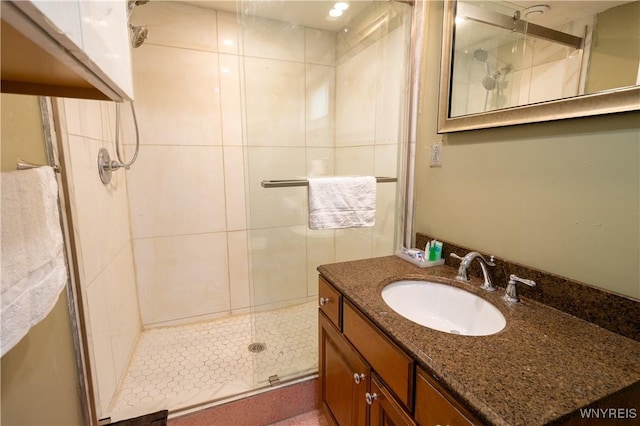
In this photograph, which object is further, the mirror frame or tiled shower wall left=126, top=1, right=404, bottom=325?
tiled shower wall left=126, top=1, right=404, bottom=325

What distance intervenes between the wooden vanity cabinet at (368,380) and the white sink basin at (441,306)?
19 centimetres

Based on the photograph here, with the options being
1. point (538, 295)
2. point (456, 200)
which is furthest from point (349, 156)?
point (538, 295)

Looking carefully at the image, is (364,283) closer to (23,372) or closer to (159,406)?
(23,372)

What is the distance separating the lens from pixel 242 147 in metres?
2.12

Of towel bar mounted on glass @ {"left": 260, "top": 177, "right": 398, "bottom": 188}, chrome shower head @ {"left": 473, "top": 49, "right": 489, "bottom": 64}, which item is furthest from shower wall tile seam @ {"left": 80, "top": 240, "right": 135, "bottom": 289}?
chrome shower head @ {"left": 473, "top": 49, "right": 489, "bottom": 64}

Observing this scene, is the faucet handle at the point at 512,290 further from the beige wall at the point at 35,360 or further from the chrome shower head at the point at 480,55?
the beige wall at the point at 35,360

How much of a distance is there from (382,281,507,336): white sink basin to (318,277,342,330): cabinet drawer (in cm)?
18

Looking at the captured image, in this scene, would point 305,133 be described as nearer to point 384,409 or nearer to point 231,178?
point 231,178

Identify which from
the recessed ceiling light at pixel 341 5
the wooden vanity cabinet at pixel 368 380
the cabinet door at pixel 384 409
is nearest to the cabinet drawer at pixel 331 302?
the wooden vanity cabinet at pixel 368 380

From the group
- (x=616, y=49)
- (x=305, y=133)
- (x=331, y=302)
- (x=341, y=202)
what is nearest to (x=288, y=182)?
(x=341, y=202)

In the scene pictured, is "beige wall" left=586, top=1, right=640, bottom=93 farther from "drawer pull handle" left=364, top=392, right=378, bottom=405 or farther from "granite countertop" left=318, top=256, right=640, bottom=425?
"drawer pull handle" left=364, top=392, right=378, bottom=405

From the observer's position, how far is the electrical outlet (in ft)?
4.50

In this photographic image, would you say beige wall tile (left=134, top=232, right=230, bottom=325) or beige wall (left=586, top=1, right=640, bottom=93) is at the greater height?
beige wall (left=586, top=1, right=640, bottom=93)

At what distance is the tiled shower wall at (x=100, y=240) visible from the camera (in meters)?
1.12
